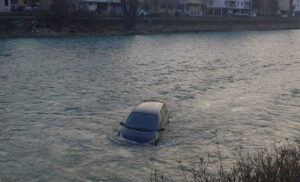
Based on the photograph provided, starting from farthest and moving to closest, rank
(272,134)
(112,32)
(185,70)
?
(112,32), (185,70), (272,134)

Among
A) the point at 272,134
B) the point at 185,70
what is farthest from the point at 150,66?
the point at 272,134

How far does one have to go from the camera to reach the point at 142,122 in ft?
53.6

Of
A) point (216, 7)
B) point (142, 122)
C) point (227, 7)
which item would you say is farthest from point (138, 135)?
point (227, 7)

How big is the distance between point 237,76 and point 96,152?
21664 millimetres

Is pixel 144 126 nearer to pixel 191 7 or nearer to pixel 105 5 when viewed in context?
pixel 105 5

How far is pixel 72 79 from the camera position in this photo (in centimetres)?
3109

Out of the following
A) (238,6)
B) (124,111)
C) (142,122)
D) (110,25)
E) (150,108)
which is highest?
(238,6)

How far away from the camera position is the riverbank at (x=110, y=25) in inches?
2628

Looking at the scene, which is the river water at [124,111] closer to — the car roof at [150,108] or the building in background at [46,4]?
the car roof at [150,108]

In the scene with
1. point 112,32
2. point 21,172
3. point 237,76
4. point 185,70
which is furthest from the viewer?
point 112,32

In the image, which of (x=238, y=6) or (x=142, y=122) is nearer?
(x=142, y=122)

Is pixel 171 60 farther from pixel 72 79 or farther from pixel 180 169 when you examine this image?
pixel 180 169

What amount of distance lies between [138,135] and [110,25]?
6530cm

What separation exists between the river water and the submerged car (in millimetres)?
350
